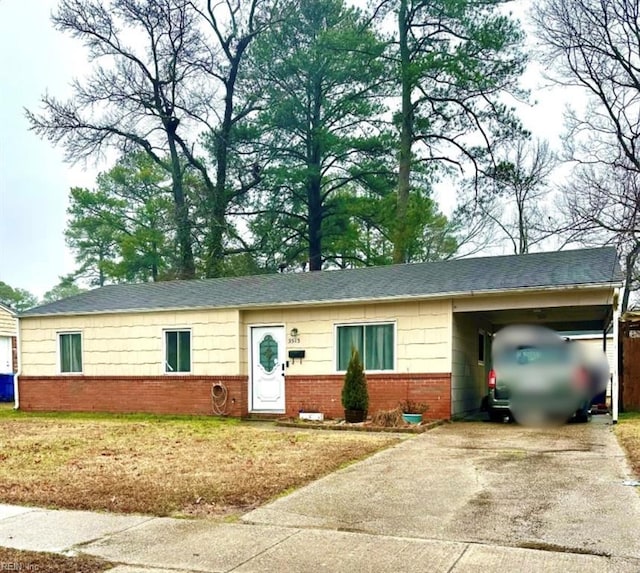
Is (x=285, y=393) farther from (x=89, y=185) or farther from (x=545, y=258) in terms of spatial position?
(x=89, y=185)

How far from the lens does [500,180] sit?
22.9m

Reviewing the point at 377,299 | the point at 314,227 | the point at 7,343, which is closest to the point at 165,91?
the point at 314,227

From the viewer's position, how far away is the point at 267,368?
1393 cm

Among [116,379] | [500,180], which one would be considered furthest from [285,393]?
[500,180]

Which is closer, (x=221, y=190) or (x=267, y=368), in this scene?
(x=267, y=368)

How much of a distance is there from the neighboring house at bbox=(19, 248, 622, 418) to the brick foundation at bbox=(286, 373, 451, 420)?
0.02 metres

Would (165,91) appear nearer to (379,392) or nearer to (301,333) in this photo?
(301,333)

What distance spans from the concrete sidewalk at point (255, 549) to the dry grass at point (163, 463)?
53 cm

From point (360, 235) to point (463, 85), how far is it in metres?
7.68

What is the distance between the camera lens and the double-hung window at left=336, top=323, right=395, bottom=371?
1275 cm

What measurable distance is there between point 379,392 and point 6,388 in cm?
1457

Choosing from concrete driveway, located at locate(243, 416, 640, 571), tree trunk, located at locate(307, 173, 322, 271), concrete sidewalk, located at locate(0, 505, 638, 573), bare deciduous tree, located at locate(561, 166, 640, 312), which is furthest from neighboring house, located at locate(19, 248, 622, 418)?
tree trunk, located at locate(307, 173, 322, 271)

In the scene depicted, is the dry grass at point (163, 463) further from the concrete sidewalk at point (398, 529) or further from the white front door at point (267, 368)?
the white front door at point (267, 368)

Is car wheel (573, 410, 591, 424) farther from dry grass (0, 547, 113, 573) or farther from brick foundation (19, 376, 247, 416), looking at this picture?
dry grass (0, 547, 113, 573)
